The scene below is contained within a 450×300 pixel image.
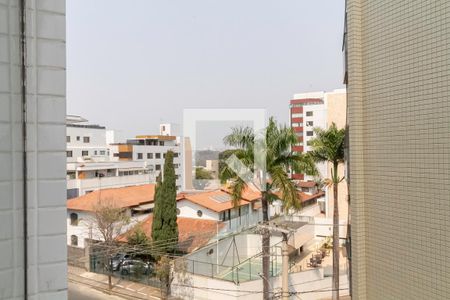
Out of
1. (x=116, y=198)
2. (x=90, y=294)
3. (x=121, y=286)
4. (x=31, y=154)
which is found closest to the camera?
(x=31, y=154)

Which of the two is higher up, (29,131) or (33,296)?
(29,131)

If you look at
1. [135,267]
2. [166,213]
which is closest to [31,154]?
[166,213]

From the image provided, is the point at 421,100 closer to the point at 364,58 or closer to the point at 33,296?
the point at 364,58

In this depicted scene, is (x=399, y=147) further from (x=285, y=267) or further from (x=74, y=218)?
(x=74, y=218)

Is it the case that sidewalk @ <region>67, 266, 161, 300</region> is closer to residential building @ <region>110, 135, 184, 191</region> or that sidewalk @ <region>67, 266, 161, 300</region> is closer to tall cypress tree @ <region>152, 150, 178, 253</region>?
tall cypress tree @ <region>152, 150, 178, 253</region>

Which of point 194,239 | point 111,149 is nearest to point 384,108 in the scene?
point 194,239

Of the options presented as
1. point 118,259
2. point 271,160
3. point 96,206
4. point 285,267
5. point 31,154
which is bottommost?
point 118,259

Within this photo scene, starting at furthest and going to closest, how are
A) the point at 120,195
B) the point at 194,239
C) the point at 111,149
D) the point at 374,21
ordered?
1. the point at 111,149
2. the point at 120,195
3. the point at 194,239
4. the point at 374,21

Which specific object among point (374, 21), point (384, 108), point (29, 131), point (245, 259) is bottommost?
point (245, 259)
